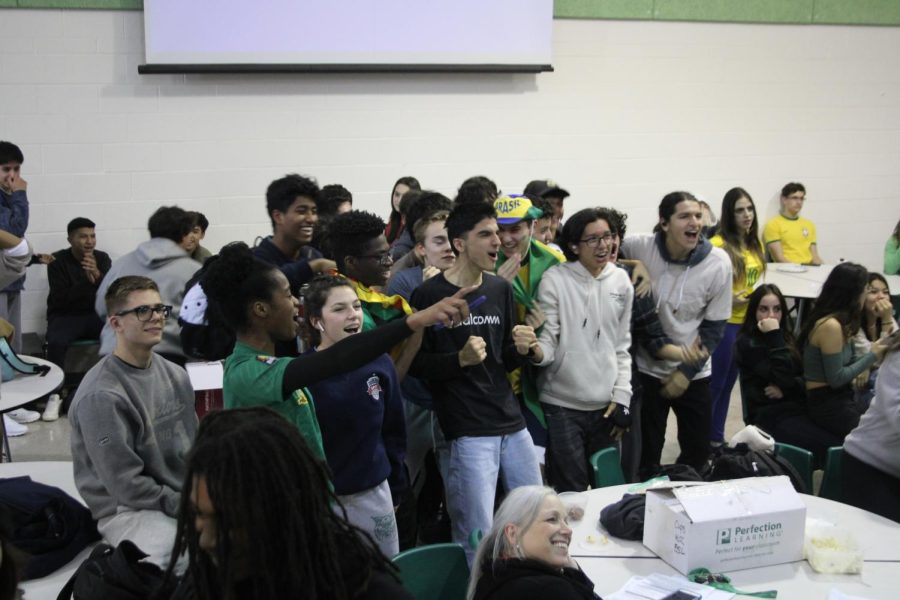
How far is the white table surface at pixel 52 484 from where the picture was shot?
2686mm

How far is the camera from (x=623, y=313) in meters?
3.86

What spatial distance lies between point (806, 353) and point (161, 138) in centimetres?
447

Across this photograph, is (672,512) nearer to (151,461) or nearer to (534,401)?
(534,401)

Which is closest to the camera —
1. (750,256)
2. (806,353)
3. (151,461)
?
(151,461)

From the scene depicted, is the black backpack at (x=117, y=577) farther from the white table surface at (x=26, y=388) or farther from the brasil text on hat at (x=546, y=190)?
the brasil text on hat at (x=546, y=190)

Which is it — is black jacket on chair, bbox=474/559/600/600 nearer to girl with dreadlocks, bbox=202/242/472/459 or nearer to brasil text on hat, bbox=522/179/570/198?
girl with dreadlocks, bbox=202/242/472/459

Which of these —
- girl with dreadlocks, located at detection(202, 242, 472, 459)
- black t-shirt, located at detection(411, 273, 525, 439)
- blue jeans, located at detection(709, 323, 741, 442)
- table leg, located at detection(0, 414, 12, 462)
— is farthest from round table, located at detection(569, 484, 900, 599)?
table leg, located at detection(0, 414, 12, 462)

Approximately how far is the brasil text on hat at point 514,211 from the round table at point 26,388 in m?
2.09

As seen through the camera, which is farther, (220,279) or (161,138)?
(161,138)

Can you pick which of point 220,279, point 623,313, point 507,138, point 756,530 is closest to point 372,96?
point 507,138

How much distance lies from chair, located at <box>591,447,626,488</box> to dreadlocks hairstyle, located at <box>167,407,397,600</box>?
202 centimetres

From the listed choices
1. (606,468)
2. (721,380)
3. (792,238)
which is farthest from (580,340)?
(792,238)

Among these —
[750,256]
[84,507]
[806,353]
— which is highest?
[750,256]

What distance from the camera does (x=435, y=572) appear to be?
2602mm
